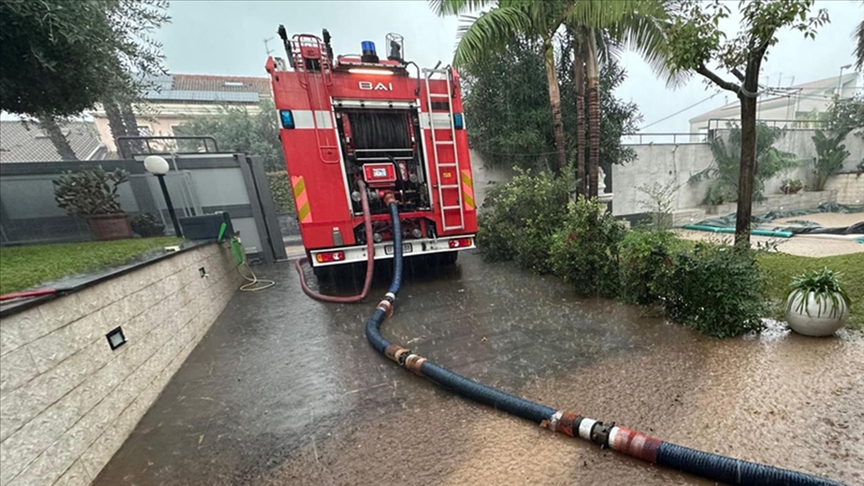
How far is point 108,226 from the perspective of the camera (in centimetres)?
479

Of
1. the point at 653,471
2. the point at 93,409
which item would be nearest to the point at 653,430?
the point at 653,471

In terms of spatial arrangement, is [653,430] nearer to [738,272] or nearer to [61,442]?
[738,272]

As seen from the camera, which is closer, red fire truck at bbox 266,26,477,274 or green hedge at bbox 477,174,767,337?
green hedge at bbox 477,174,767,337

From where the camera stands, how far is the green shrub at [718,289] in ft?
8.41

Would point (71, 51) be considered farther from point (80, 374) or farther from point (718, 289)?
point (718, 289)

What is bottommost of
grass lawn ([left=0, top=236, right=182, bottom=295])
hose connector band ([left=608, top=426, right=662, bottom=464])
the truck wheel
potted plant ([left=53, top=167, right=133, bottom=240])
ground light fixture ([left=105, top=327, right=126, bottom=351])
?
hose connector band ([left=608, top=426, right=662, bottom=464])

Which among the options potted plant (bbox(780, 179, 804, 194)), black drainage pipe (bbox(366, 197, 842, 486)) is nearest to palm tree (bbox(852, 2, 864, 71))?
potted plant (bbox(780, 179, 804, 194))

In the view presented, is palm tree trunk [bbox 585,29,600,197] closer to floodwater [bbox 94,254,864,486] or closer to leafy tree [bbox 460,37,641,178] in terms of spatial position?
leafy tree [bbox 460,37,641,178]

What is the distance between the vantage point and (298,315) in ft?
12.9

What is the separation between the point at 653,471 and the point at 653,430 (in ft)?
0.91

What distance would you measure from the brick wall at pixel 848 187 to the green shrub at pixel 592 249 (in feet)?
51.9

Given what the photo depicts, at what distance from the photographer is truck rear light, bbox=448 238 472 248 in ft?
15.5

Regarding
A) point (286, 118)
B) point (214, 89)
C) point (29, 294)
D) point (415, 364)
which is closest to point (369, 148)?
point (286, 118)

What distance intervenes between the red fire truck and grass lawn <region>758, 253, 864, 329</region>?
3.46 meters
